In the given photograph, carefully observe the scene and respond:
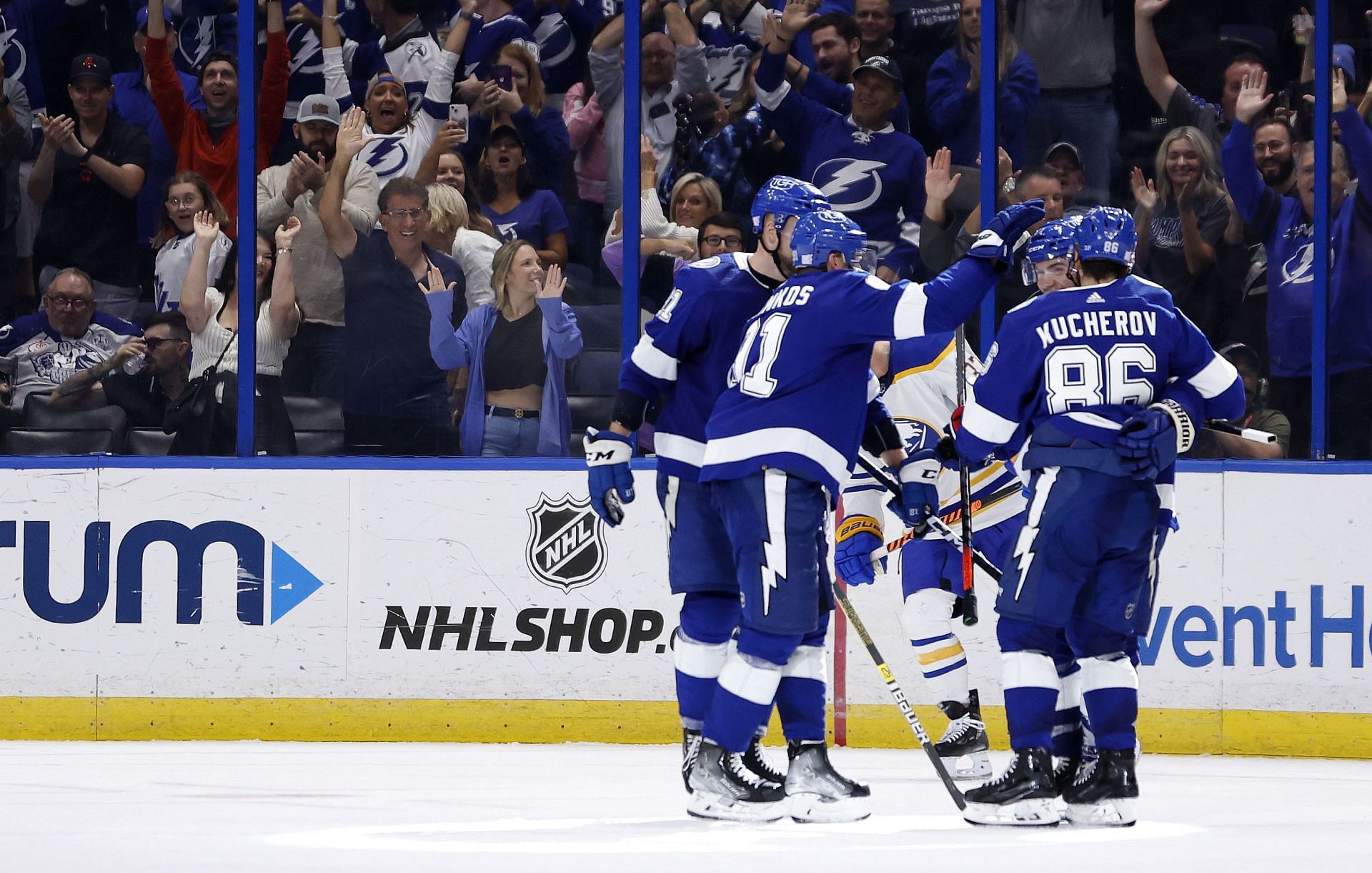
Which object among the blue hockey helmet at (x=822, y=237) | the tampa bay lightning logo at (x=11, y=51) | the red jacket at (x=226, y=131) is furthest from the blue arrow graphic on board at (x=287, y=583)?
the blue hockey helmet at (x=822, y=237)

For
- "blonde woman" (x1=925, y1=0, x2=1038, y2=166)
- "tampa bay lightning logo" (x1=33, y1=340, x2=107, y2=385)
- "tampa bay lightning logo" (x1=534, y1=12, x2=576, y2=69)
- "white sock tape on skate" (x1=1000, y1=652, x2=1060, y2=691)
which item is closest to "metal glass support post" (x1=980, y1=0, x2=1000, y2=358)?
"blonde woman" (x1=925, y1=0, x2=1038, y2=166)

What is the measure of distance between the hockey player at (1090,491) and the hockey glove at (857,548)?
2.72 ft

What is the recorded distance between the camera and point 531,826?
4.65 metres

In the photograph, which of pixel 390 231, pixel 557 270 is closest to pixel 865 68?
pixel 557 270

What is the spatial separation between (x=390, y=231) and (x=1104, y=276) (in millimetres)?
3490

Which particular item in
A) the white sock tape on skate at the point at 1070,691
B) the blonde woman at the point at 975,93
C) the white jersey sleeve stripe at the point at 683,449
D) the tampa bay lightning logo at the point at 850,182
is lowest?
the white sock tape on skate at the point at 1070,691

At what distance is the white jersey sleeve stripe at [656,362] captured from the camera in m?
5.00

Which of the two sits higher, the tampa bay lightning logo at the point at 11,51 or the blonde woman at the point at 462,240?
the tampa bay lightning logo at the point at 11,51

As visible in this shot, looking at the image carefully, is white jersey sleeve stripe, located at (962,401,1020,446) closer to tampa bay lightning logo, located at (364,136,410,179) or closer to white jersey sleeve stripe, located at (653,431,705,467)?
white jersey sleeve stripe, located at (653,431,705,467)

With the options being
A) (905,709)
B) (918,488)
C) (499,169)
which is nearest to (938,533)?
(918,488)

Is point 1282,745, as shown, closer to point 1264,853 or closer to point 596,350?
point 1264,853

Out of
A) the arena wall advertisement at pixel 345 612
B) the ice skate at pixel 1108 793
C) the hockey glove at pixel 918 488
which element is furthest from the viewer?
the arena wall advertisement at pixel 345 612

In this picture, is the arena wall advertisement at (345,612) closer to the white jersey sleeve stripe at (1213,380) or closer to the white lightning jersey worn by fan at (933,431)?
the white lightning jersey worn by fan at (933,431)

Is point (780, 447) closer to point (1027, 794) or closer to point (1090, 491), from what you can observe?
point (1090, 491)
